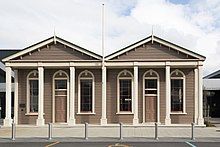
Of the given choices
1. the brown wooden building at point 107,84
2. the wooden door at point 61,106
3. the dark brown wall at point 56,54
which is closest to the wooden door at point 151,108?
the brown wooden building at point 107,84

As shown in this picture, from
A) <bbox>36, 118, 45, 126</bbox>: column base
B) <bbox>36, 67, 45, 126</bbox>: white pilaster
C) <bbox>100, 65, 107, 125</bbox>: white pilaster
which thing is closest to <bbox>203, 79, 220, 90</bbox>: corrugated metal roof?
<bbox>100, 65, 107, 125</bbox>: white pilaster

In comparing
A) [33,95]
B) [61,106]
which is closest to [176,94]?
[61,106]

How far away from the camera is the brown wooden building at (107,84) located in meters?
32.9

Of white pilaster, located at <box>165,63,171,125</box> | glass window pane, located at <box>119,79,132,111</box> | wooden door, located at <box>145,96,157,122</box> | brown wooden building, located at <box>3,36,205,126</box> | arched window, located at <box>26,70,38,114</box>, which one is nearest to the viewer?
white pilaster, located at <box>165,63,171,125</box>

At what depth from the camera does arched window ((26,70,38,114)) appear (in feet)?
112

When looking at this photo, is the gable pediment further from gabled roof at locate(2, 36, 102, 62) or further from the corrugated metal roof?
the corrugated metal roof

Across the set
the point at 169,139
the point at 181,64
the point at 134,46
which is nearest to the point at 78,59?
the point at 134,46

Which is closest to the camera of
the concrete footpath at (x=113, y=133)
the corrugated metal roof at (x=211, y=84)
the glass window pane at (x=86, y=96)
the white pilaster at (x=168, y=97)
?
the concrete footpath at (x=113, y=133)

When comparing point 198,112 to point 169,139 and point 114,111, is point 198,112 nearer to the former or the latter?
point 114,111

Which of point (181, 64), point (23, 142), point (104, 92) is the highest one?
point (181, 64)

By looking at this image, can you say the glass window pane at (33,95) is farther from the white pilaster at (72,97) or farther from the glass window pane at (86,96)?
the glass window pane at (86,96)

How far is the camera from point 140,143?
775 inches

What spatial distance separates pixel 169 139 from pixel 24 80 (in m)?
16.0

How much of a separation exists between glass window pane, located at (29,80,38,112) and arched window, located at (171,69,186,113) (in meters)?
9.99
